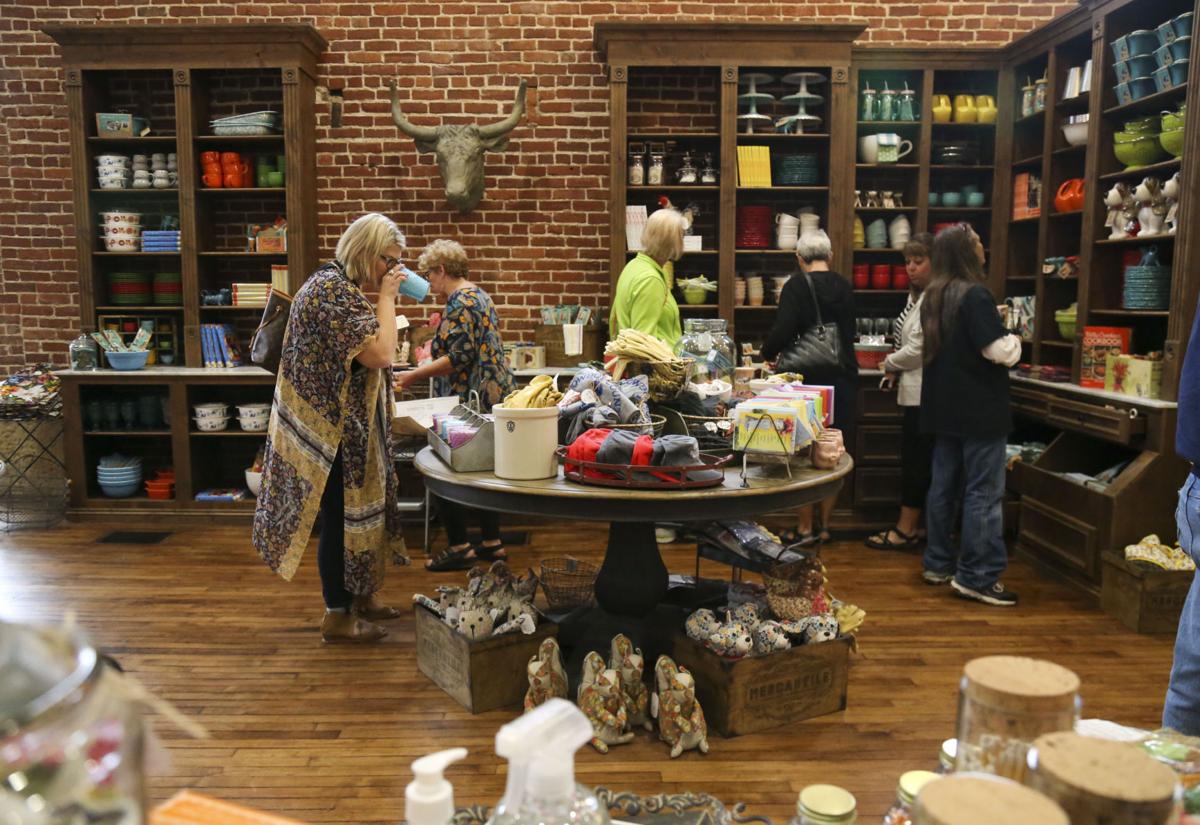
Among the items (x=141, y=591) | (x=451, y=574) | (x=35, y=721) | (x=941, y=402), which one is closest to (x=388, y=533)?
(x=451, y=574)

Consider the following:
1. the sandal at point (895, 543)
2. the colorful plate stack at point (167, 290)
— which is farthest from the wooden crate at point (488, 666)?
the colorful plate stack at point (167, 290)

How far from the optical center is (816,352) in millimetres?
4801

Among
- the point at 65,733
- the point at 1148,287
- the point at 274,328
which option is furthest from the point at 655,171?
the point at 65,733

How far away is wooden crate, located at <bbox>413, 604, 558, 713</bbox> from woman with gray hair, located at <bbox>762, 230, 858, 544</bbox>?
2.09m

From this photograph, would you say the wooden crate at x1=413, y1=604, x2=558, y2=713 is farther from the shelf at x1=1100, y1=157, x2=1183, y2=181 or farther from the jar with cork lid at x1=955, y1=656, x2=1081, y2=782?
the shelf at x1=1100, y1=157, x2=1183, y2=181

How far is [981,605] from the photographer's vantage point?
4164 millimetres

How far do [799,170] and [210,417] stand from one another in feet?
12.4

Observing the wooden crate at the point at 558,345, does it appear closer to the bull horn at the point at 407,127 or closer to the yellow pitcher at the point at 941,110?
the bull horn at the point at 407,127

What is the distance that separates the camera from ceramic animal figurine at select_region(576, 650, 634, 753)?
9.13 ft

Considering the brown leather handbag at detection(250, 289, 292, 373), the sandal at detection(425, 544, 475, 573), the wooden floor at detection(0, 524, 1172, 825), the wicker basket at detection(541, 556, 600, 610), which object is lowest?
the wooden floor at detection(0, 524, 1172, 825)

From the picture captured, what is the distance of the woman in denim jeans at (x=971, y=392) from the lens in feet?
13.1

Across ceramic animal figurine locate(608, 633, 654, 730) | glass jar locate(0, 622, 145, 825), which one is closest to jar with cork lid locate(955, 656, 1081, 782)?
glass jar locate(0, 622, 145, 825)

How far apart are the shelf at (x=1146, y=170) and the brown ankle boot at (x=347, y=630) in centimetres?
386

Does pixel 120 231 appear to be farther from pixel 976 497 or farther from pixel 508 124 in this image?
pixel 976 497
